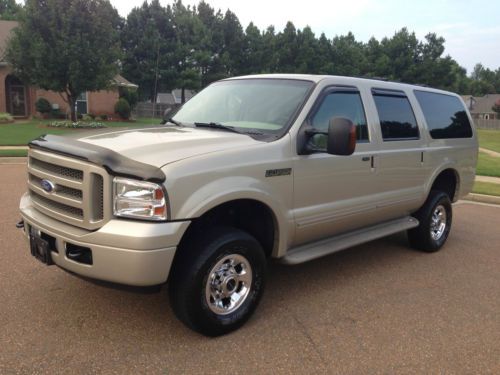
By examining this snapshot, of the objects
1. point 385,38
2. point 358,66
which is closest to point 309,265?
point 358,66

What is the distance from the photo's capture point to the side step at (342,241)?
163 inches

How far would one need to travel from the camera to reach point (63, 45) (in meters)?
22.5

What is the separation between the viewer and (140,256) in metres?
2.97

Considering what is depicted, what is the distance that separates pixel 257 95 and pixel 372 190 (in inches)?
60.1

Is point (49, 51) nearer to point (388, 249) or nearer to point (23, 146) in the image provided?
point (23, 146)

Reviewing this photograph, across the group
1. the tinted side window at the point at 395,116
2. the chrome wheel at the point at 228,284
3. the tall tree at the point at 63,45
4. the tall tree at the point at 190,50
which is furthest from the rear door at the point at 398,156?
the tall tree at the point at 190,50

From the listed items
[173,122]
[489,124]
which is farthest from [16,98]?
[489,124]

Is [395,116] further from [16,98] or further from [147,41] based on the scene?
[147,41]

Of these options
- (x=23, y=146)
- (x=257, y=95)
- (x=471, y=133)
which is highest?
(x=257, y=95)

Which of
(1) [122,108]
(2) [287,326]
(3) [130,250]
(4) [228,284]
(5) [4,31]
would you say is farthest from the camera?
(1) [122,108]

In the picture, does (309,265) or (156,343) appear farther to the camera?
(309,265)

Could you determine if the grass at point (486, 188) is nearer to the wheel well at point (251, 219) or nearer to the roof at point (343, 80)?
the roof at point (343, 80)

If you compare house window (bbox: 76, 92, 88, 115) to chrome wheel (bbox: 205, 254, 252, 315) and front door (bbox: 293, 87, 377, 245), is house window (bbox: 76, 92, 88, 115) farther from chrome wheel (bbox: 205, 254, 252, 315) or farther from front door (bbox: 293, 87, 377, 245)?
chrome wheel (bbox: 205, 254, 252, 315)

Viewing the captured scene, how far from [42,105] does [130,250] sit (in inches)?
1118
